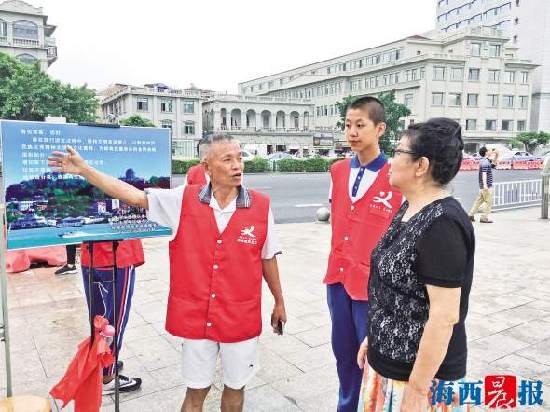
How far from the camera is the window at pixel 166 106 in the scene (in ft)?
175

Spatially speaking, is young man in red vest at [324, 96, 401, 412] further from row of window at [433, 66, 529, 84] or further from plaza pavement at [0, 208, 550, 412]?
row of window at [433, 66, 529, 84]

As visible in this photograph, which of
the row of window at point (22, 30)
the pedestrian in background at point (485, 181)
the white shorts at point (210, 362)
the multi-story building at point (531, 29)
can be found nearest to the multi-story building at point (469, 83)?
the multi-story building at point (531, 29)

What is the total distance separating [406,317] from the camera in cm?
165

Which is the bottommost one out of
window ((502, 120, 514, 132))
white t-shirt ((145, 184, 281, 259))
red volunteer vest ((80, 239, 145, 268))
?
red volunteer vest ((80, 239, 145, 268))

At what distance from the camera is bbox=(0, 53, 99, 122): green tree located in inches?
1253

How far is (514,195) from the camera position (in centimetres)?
1434

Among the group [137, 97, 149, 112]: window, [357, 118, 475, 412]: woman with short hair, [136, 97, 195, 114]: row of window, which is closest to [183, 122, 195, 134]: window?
[136, 97, 195, 114]: row of window

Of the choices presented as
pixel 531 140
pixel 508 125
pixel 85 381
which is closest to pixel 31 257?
pixel 85 381

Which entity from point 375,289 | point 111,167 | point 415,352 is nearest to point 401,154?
point 375,289

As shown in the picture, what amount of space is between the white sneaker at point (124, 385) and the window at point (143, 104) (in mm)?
52296

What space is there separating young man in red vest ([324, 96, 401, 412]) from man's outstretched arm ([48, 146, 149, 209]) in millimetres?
1149

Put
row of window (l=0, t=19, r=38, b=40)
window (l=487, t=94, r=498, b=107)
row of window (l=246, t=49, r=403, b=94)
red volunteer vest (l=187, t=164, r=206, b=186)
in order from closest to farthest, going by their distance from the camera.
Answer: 1. red volunteer vest (l=187, t=164, r=206, b=186)
2. row of window (l=0, t=19, r=38, b=40)
3. window (l=487, t=94, r=498, b=107)
4. row of window (l=246, t=49, r=403, b=94)

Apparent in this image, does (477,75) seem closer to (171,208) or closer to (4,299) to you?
(171,208)

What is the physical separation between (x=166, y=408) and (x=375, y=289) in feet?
6.22
